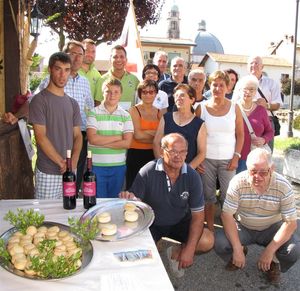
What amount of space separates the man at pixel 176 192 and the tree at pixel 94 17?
7.69 metres

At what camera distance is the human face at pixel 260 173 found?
2973 millimetres

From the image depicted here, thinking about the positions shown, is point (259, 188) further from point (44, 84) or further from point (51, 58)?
point (44, 84)

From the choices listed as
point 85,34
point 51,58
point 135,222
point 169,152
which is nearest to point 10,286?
point 135,222

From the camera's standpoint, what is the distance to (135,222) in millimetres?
2283

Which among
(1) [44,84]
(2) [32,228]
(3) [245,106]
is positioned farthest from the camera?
(3) [245,106]

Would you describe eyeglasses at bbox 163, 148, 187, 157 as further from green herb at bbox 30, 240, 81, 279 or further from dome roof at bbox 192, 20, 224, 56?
dome roof at bbox 192, 20, 224, 56

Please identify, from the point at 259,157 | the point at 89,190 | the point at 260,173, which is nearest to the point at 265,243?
the point at 260,173

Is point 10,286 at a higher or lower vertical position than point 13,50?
lower

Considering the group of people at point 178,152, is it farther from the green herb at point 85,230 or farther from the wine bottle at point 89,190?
the green herb at point 85,230

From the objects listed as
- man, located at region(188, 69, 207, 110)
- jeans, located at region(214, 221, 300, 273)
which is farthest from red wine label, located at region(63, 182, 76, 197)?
man, located at region(188, 69, 207, 110)

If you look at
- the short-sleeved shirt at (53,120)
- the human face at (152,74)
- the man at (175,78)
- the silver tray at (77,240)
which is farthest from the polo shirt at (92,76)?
the silver tray at (77,240)

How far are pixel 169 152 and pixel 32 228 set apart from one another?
4.33 ft

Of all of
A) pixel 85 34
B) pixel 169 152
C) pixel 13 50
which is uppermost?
pixel 85 34

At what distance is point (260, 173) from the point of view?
3.00 m
